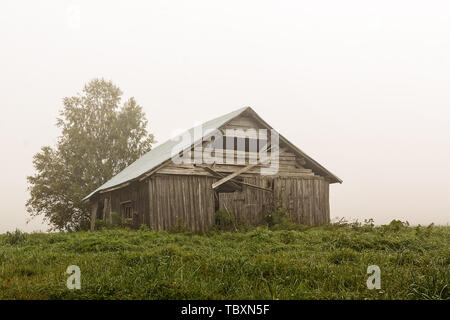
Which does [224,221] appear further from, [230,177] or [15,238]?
[15,238]

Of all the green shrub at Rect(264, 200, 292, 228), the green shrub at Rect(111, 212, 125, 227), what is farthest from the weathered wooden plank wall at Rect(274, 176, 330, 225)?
the green shrub at Rect(111, 212, 125, 227)

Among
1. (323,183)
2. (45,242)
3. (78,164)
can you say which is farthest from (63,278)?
(78,164)

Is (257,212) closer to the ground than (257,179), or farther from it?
closer to the ground

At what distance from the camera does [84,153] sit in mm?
34625

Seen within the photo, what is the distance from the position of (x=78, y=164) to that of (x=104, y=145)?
8.86ft

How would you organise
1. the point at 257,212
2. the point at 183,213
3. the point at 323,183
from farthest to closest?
1. the point at 323,183
2. the point at 257,212
3. the point at 183,213

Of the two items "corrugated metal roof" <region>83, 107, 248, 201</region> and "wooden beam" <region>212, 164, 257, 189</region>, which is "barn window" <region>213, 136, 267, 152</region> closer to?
"corrugated metal roof" <region>83, 107, 248, 201</region>

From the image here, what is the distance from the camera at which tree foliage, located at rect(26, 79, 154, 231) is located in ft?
110

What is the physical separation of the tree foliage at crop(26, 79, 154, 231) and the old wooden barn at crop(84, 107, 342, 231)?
13.2 m

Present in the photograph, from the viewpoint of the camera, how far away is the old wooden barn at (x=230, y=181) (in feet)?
58.4

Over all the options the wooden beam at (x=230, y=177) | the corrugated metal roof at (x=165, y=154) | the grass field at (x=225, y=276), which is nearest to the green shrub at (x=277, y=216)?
the wooden beam at (x=230, y=177)

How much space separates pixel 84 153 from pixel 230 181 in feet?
64.6

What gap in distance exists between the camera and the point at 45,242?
43.4 ft
